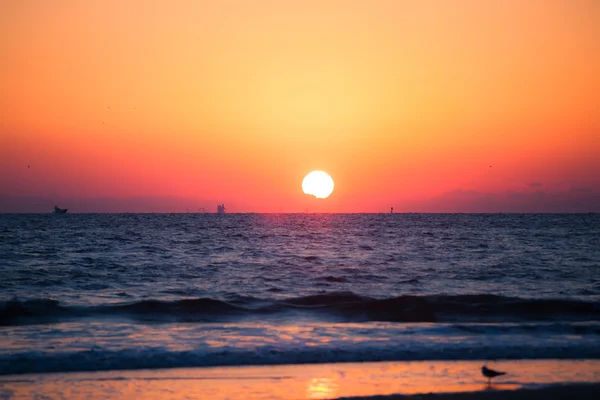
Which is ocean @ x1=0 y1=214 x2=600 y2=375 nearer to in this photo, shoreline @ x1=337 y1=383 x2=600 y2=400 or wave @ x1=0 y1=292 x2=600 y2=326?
wave @ x1=0 y1=292 x2=600 y2=326

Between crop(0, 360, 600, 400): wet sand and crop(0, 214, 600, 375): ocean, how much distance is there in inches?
28.1

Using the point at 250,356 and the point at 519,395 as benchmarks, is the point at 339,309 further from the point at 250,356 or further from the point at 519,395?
the point at 519,395

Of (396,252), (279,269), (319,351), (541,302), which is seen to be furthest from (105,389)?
(396,252)

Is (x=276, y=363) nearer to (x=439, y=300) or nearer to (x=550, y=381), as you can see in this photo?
(x=550, y=381)

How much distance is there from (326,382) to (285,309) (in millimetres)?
10213

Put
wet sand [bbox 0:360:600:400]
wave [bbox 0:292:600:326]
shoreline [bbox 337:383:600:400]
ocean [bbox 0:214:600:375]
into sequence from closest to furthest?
1. shoreline [bbox 337:383:600:400]
2. wet sand [bbox 0:360:600:400]
3. ocean [bbox 0:214:600:375]
4. wave [bbox 0:292:600:326]

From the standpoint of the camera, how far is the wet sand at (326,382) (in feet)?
34.9

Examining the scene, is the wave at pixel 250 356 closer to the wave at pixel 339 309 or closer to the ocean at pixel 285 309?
the ocean at pixel 285 309

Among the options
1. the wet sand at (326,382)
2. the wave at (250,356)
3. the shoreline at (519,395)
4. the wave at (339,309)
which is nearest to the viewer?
the shoreline at (519,395)

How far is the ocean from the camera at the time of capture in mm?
14156

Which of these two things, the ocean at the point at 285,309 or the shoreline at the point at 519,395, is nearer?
the shoreline at the point at 519,395

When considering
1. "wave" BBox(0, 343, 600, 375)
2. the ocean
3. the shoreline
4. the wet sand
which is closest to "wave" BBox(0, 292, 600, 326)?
the ocean

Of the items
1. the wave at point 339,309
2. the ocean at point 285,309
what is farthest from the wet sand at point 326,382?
the wave at point 339,309

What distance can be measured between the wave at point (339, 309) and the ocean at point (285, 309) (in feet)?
0.24
